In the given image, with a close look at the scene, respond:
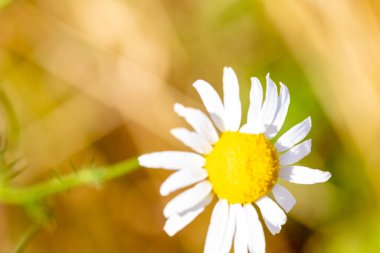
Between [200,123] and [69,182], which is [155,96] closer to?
[69,182]

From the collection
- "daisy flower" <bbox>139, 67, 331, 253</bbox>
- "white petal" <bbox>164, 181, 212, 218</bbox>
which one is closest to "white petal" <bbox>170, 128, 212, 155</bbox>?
"daisy flower" <bbox>139, 67, 331, 253</bbox>

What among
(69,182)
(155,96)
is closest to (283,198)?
(69,182)

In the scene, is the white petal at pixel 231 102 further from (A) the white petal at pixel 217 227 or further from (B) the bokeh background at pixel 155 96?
(B) the bokeh background at pixel 155 96

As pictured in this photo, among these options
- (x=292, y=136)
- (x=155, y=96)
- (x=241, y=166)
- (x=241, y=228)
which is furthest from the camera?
(x=155, y=96)

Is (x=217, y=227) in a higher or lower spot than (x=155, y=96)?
lower

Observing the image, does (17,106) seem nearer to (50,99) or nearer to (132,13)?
(50,99)

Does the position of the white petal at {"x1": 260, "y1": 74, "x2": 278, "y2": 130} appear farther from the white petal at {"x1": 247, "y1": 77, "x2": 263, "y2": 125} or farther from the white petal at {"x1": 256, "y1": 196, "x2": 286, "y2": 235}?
the white petal at {"x1": 256, "y1": 196, "x2": 286, "y2": 235}
